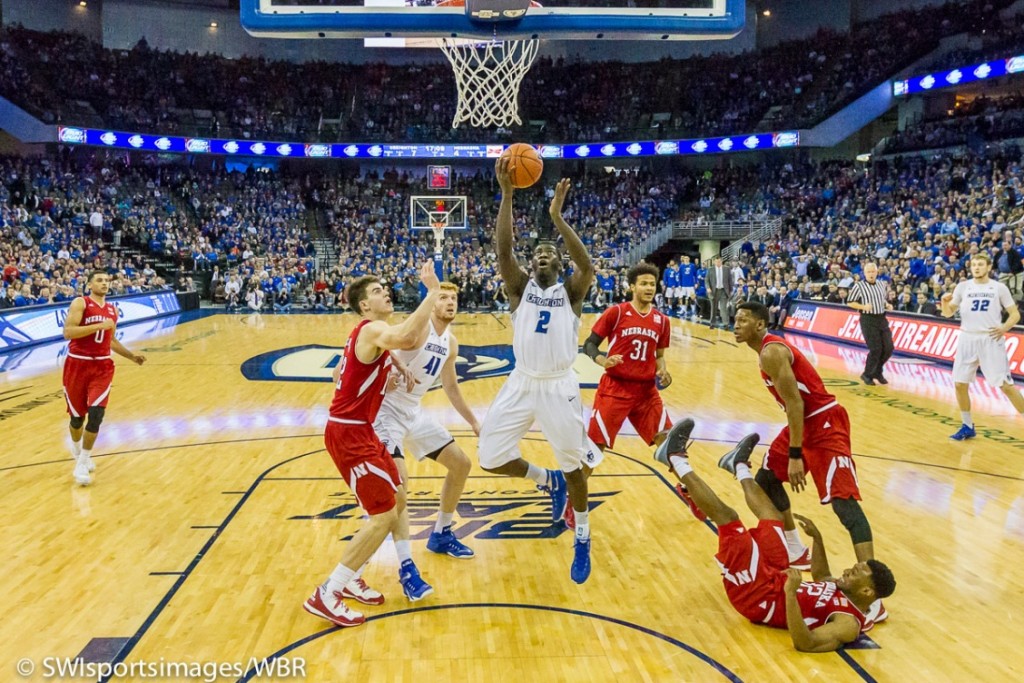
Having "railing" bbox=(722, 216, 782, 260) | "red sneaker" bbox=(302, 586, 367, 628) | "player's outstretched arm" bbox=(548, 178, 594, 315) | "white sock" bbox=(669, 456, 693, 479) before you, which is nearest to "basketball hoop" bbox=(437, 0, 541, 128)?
"player's outstretched arm" bbox=(548, 178, 594, 315)

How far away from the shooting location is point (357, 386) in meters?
4.39

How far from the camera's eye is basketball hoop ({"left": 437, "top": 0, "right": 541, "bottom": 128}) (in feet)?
44.4

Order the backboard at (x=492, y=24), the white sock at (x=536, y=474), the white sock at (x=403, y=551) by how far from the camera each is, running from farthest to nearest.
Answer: the backboard at (x=492, y=24) < the white sock at (x=536, y=474) < the white sock at (x=403, y=551)

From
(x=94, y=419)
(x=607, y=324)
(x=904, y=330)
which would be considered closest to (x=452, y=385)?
(x=607, y=324)

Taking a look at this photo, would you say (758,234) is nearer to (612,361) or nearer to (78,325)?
(612,361)

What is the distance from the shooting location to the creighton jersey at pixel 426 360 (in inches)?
212

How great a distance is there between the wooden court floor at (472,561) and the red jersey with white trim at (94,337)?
1.19 metres

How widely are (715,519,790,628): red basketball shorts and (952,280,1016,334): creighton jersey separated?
19.0ft

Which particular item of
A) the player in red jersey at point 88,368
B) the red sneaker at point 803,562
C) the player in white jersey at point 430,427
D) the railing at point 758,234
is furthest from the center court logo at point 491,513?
the railing at point 758,234

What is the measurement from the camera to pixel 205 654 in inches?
155

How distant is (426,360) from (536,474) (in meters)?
1.17

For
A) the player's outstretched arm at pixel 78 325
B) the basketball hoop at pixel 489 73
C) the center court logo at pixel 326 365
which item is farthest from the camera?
the basketball hoop at pixel 489 73

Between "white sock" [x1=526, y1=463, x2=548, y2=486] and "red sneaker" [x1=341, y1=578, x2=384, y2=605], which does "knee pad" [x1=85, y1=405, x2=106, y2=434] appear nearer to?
"red sneaker" [x1=341, y1=578, x2=384, y2=605]

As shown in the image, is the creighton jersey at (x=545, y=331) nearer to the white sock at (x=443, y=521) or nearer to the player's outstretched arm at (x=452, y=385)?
the player's outstretched arm at (x=452, y=385)
